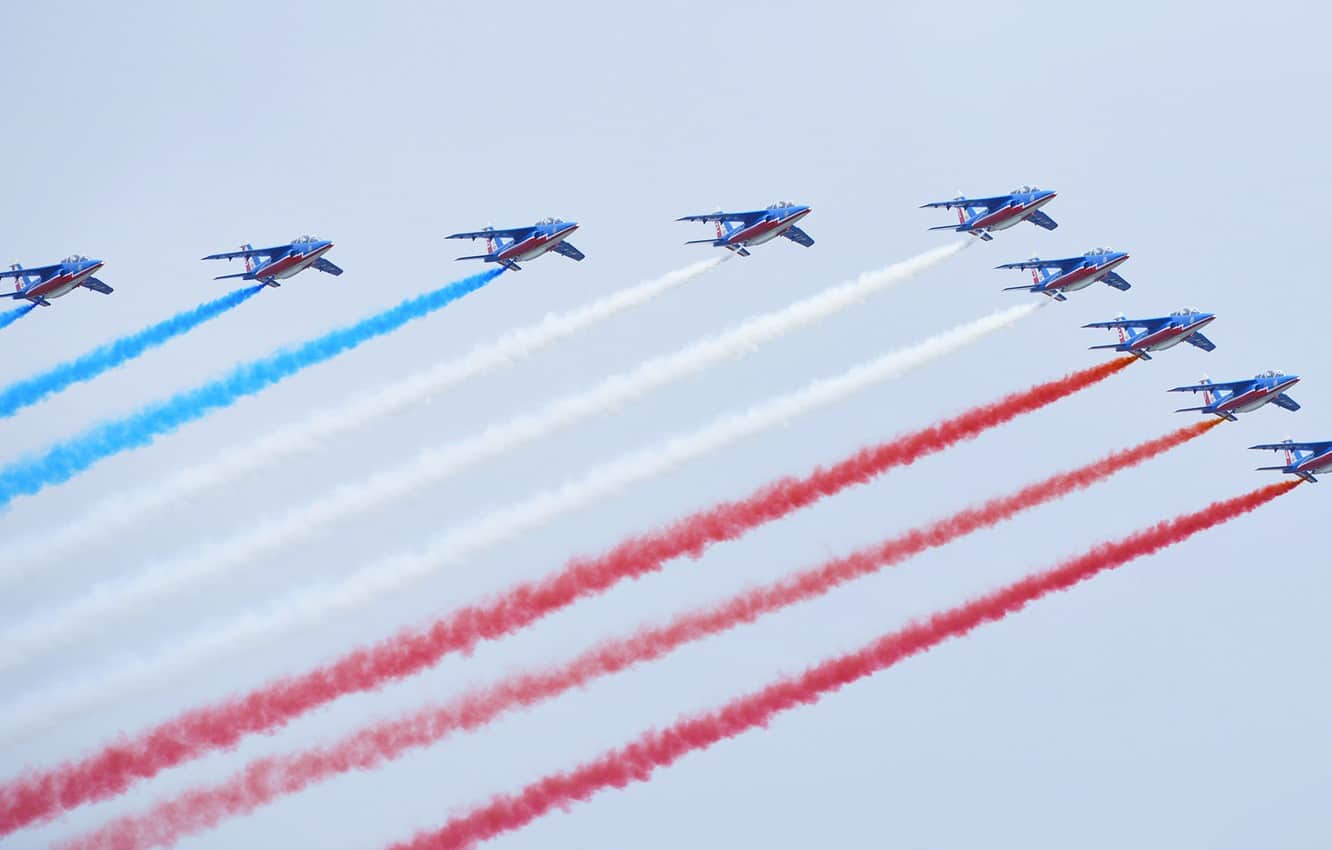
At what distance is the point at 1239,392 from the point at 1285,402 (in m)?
2.82

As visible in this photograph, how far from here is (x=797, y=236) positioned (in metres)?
88.5

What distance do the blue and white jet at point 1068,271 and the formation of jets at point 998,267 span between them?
0.04 metres

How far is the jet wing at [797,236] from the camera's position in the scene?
87.6m

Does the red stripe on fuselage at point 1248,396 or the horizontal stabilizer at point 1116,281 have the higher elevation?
the horizontal stabilizer at point 1116,281

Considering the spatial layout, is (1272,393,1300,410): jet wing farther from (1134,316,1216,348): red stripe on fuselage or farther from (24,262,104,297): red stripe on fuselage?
(24,262,104,297): red stripe on fuselage

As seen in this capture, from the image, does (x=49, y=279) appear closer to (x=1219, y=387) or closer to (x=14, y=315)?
(x=14, y=315)

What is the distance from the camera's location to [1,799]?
2822 inches

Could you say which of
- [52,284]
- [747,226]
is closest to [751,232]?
[747,226]

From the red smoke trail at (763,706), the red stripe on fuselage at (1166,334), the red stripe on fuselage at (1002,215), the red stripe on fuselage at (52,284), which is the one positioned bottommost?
the red smoke trail at (763,706)


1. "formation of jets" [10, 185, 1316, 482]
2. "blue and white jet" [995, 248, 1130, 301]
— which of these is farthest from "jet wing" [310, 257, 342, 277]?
"blue and white jet" [995, 248, 1130, 301]

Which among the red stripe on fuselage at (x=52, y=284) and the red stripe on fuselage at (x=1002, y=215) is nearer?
the red stripe on fuselage at (x=52, y=284)

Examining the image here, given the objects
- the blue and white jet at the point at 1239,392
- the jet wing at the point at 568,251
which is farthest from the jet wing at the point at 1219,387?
the jet wing at the point at 568,251

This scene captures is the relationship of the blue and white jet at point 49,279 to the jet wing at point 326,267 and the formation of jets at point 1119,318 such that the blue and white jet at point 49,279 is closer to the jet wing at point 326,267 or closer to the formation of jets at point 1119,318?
the jet wing at point 326,267

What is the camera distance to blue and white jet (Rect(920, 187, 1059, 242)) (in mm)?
→ 88938
